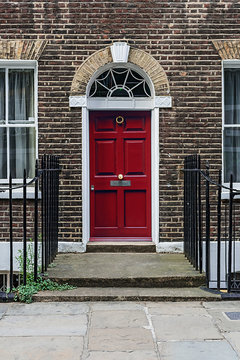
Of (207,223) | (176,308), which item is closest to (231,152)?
(207,223)

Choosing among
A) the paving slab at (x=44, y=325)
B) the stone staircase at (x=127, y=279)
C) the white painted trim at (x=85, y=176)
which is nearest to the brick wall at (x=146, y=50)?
the white painted trim at (x=85, y=176)

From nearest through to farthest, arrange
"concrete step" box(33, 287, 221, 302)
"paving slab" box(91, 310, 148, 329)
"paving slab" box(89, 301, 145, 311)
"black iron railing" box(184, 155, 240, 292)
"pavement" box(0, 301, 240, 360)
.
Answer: "pavement" box(0, 301, 240, 360), "paving slab" box(91, 310, 148, 329), "paving slab" box(89, 301, 145, 311), "concrete step" box(33, 287, 221, 302), "black iron railing" box(184, 155, 240, 292)

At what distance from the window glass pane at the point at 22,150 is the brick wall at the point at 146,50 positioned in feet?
0.94

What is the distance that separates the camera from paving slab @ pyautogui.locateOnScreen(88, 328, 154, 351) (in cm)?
459

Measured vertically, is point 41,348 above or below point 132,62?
below

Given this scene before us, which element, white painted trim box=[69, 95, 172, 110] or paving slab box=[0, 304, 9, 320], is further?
white painted trim box=[69, 95, 172, 110]

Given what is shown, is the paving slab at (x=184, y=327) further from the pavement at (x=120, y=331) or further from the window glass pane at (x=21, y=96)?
the window glass pane at (x=21, y=96)

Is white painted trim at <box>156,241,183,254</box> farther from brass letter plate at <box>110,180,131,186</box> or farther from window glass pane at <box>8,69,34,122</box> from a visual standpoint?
window glass pane at <box>8,69,34,122</box>

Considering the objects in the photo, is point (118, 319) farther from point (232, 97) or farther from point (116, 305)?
point (232, 97)

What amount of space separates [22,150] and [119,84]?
6.48 feet

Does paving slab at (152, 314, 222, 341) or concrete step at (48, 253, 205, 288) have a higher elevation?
concrete step at (48, 253, 205, 288)

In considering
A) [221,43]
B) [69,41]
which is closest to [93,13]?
[69,41]

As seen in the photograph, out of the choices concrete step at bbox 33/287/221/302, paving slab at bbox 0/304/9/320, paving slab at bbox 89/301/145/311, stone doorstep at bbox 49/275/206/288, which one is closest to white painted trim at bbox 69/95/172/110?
stone doorstep at bbox 49/275/206/288

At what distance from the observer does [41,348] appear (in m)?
4.54
